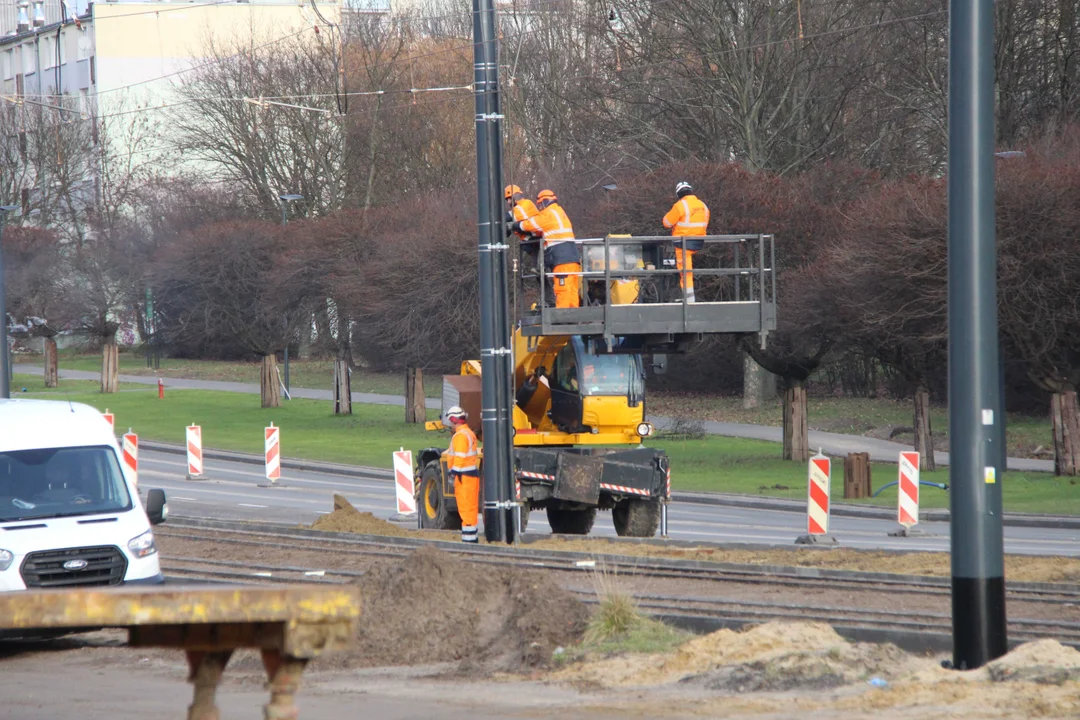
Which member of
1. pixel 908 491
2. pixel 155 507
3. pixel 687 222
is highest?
pixel 687 222

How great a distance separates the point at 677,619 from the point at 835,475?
20487 millimetres

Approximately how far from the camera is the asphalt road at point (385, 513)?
20.3m

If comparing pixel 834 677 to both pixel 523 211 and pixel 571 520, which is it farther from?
pixel 571 520

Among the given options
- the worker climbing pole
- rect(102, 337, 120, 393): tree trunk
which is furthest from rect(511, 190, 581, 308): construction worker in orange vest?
rect(102, 337, 120, 393): tree trunk

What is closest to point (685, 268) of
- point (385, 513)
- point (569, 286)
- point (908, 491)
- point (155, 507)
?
point (569, 286)

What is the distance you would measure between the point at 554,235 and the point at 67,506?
318 inches

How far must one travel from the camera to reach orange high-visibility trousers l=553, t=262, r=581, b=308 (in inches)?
717

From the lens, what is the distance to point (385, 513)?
26.0m

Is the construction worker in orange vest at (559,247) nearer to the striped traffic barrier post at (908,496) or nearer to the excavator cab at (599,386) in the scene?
the excavator cab at (599,386)

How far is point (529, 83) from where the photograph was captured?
4841 cm

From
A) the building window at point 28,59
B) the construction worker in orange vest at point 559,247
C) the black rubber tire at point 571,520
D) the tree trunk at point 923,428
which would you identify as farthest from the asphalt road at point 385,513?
the building window at point 28,59

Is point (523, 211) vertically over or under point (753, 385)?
over

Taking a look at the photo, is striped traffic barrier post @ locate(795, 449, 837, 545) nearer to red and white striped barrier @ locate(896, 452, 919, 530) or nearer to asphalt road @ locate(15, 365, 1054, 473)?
red and white striped barrier @ locate(896, 452, 919, 530)

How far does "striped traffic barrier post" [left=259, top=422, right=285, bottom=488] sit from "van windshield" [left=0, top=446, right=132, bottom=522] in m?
17.7
